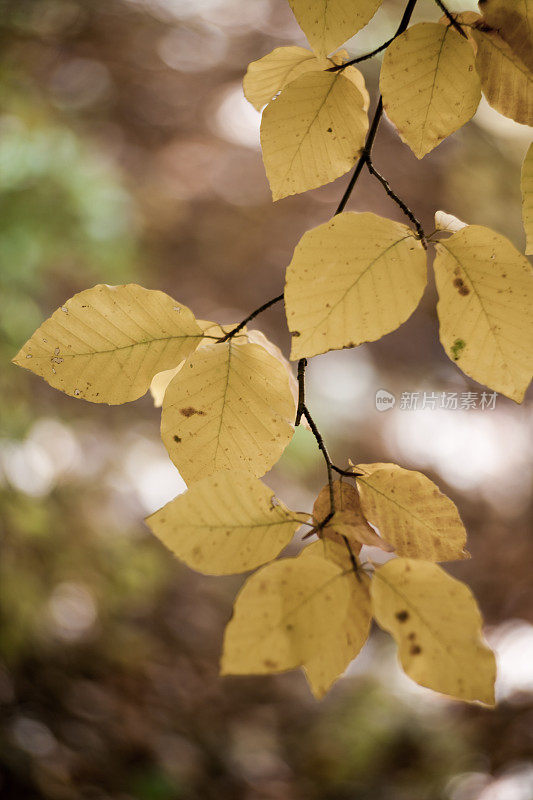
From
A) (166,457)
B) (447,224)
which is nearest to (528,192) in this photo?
(447,224)

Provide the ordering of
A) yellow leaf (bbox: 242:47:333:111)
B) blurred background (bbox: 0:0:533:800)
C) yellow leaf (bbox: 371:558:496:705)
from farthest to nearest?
blurred background (bbox: 0:0:533:800) → yellow leaf (bbox: 242:47:333:111) → yellow leaf (bbox: 371:558:496:705)

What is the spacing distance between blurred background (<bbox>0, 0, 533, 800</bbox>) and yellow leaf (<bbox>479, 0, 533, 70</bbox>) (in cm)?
131

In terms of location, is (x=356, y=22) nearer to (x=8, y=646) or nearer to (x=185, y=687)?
(x=8, y=646)

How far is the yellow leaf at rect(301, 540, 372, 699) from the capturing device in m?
0.21

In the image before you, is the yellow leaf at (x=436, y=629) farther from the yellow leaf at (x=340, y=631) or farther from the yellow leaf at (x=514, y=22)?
the yellow leaf at (x=514, y=22)

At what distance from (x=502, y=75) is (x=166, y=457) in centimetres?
174

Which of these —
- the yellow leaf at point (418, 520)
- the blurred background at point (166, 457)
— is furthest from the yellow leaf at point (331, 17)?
the blurred background at point (166, 457)

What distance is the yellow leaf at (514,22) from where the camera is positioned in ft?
0.81

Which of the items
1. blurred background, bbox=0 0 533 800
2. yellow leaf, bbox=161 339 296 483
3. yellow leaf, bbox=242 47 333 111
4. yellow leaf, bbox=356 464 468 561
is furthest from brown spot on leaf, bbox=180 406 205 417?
blurred background, bbox=0 0 533 800

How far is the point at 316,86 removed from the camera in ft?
0.94

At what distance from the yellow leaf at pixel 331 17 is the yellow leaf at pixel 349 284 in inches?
3.1

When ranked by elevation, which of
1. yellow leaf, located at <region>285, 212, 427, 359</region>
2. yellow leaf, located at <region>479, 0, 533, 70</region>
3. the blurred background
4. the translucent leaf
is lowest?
the blurred background

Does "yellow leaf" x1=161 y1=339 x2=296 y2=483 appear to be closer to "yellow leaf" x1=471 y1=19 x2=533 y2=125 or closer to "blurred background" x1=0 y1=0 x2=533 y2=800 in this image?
"yellow leaf" x1=471 y1=19 x2=533 y2=125

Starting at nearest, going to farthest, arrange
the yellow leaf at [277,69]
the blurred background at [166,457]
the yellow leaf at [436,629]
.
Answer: the yellow leaf at [436,629] < the yellow leaf at [277,69] < the blurred background at [166,457]
